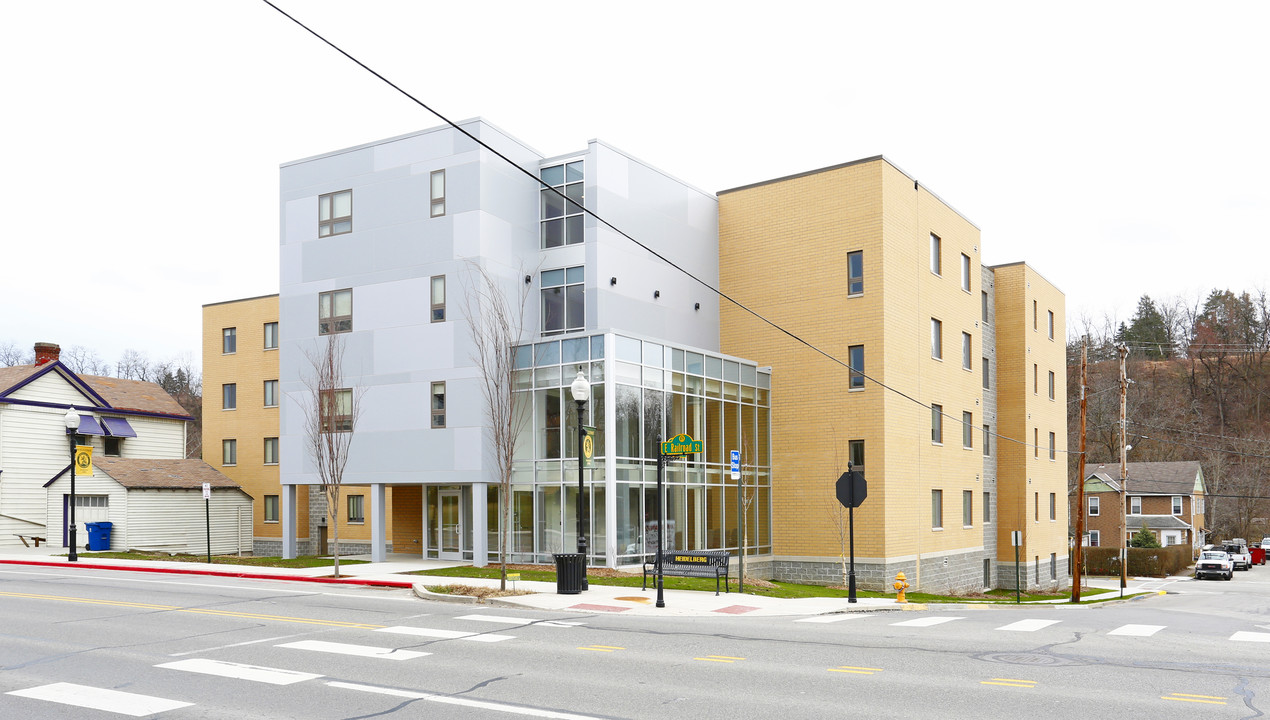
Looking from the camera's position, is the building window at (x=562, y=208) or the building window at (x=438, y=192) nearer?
the building window at (x=438, y=192)

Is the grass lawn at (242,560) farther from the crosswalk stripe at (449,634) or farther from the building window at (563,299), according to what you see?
the crosswalk stripe at (449,634)

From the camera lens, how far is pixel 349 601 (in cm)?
1972

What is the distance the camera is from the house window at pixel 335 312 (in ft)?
108

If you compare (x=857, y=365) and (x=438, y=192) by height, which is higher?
(x=438, y=192)

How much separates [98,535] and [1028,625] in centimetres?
3501

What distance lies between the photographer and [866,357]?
1288 inches

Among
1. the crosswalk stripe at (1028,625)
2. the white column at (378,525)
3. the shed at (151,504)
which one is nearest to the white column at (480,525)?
the white column at (378,525)

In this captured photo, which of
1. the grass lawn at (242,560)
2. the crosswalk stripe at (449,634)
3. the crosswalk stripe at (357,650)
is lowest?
the grass lawn at (242,560)

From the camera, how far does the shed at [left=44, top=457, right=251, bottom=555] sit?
129 ft

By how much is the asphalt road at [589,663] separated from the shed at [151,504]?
21894mm

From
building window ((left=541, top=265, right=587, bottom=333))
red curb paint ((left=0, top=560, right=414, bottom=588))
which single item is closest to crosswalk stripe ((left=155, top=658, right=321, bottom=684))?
red curb paint ((left=0, top=560, right=414, bottom=588))

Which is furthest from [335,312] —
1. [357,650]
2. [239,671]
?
[239,671]

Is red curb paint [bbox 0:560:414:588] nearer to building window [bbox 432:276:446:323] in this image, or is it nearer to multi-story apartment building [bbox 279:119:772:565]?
multi-story apartment building [bbox 279:119:772:565]

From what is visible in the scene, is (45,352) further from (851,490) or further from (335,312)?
(851,490)
